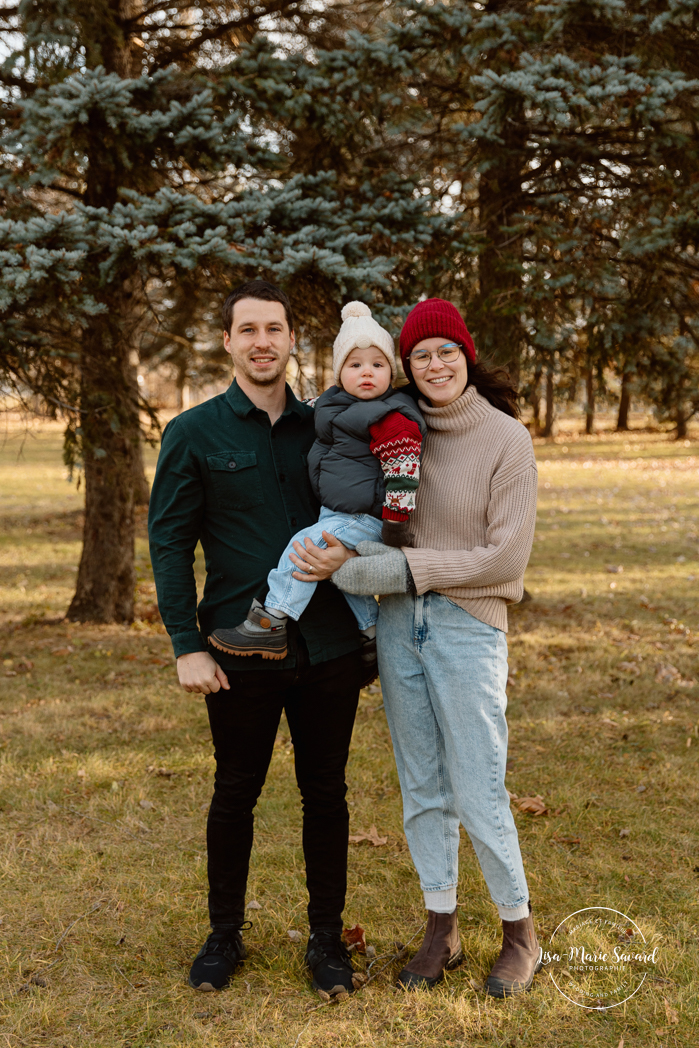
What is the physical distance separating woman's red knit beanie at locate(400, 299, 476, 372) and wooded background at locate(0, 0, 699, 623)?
2561 mm

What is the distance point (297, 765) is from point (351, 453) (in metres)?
1.21

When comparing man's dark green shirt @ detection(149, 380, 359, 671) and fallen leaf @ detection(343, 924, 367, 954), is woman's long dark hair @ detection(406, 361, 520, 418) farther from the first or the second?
fallen leaf @ detection(343, 924, 367, 954)

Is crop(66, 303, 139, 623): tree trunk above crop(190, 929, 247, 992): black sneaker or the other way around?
above

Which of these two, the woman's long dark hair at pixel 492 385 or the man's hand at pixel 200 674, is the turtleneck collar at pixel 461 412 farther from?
the man's hand at pixel 200 674

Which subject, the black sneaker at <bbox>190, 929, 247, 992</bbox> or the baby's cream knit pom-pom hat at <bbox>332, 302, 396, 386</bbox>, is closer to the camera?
the baby's cream knit pom-pom hat at <bbox>332, 302, 396, 386</bbox>

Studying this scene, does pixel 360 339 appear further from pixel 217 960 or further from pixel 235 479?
pixel 217 960

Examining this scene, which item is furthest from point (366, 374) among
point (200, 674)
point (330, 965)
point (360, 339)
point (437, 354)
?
point (330, 965)

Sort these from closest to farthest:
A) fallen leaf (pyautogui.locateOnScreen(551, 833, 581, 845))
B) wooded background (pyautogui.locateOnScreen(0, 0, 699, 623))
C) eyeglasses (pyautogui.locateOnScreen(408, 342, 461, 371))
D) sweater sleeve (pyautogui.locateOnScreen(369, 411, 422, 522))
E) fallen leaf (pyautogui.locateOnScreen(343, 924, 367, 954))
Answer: sweater sleeve (pyautogui.locateOnScreen(369, 411, 422, 522)) < eyeglasses (pyautogui.locateOnScreen(408, 342, 461, 371)) < fallen leaf (pyautogui.locateOnScreen(343, 924, 367, 954)) < fallen leaf (pyautogui.locateOnScreen(551, 833, 581, 845)) < wooded background (pyautogui.locateOnScreen(0, 0, 699, 623))

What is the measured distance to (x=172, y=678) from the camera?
6438 millimetres

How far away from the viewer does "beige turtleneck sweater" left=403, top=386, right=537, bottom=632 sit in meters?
2.65

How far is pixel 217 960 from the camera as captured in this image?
296 centimetres

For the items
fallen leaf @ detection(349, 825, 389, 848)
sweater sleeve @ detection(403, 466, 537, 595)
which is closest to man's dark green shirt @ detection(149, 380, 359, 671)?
sweater sleeve @ detection(403, 466, 537, 595)

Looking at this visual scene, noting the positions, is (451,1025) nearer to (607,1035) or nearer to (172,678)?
(607,1035)

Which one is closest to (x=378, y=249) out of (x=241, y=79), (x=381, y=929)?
(x=241, y=79)
